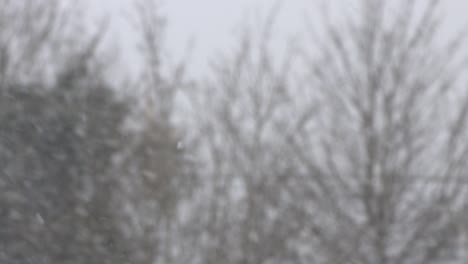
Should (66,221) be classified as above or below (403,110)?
below

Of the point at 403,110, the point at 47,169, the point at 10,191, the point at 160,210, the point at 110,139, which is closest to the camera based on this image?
the point at 10,191

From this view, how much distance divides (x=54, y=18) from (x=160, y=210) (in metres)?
4.49

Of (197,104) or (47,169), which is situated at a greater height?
(197,104)

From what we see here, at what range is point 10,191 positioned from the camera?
17.6 ft

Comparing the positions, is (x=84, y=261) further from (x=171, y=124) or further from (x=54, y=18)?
(x=54, y=18)

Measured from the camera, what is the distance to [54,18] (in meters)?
14.4

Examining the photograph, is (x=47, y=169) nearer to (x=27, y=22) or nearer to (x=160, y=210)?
(x=160, y=210)

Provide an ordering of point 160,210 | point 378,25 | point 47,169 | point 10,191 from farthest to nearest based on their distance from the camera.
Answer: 1. point 378,25
2. point 160,210
3. point 47,169
4. point 10,191

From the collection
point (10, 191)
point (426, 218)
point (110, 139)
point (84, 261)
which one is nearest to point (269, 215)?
point (426, 218)

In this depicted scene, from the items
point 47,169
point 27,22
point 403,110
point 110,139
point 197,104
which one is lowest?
point 47,169

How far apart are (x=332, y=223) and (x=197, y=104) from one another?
298 cm

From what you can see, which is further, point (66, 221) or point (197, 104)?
point (197, 104)

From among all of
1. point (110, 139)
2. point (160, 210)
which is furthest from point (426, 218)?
point (110, 139)

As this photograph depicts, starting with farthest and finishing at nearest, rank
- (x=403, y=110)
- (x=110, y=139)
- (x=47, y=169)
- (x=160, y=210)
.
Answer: (x=403, y=110) → (x=160, y=210) → (x=110, y=139) → (x=47, y=169)
